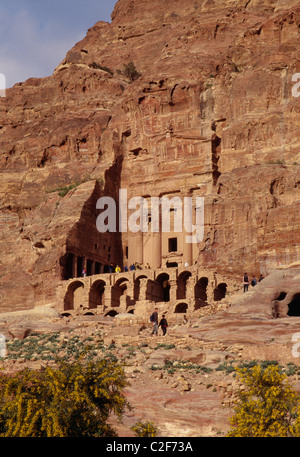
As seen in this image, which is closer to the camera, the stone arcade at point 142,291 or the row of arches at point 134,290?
the stone arcade at point 142,291

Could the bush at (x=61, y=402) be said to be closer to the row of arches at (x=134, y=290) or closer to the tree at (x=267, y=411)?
the tree at (x=267, y=411)

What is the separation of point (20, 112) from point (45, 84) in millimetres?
4831

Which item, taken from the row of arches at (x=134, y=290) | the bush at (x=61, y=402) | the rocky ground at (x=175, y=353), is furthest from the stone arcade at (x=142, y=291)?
the bush at (x=61, y=402)

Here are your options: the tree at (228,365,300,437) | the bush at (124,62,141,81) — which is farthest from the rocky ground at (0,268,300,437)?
the bush at (124,62,141,81)

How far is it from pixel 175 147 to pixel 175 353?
38.2 meters

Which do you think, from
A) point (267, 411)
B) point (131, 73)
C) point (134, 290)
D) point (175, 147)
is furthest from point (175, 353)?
point (131, 73)

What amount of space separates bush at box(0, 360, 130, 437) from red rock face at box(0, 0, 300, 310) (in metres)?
33.1

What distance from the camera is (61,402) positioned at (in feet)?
93.8

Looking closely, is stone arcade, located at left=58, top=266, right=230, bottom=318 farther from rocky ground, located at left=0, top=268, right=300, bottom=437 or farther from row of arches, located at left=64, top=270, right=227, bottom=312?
rocky ground, located at left=0, top=268, right=300, bottom=437

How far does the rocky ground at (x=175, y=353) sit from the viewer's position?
111 feet

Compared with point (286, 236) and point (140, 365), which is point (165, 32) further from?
point (140, 365)

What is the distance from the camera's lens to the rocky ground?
3381 cm

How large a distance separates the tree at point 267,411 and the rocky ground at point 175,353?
3.80 metres

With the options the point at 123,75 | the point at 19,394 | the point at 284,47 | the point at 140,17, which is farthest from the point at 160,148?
the point at 19,394
